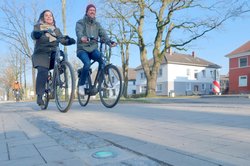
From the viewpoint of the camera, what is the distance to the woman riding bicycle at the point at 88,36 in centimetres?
524

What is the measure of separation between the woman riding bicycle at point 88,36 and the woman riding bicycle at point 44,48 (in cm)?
23

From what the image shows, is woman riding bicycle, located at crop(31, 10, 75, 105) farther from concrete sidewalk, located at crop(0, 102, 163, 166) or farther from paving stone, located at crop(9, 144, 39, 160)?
paving stone, located at crop(9, 144, 39, 160)

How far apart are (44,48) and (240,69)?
137 ft

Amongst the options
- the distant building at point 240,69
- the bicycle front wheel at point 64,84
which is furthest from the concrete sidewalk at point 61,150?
the distant building at point 240,69

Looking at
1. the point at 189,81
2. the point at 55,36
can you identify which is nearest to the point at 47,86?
the point at 55,36

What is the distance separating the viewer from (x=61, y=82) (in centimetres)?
512

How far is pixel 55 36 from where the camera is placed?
5.15m

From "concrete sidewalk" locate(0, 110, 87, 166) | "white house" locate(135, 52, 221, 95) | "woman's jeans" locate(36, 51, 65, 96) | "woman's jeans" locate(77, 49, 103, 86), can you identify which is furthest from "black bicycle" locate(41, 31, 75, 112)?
"white house" locate(135, 52, 221, 95)

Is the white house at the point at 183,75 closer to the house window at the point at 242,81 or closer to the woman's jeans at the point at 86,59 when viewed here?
the house window at the point at 242,81

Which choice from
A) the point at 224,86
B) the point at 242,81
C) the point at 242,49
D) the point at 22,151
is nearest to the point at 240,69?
the point at 242,81

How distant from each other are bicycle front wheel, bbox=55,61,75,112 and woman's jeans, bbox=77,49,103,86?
1.29 ft

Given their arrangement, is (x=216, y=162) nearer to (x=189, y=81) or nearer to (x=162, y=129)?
(x=162, y=129)

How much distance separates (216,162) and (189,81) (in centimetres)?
5693

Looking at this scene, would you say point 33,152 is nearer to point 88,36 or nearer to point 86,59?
point 86,59
